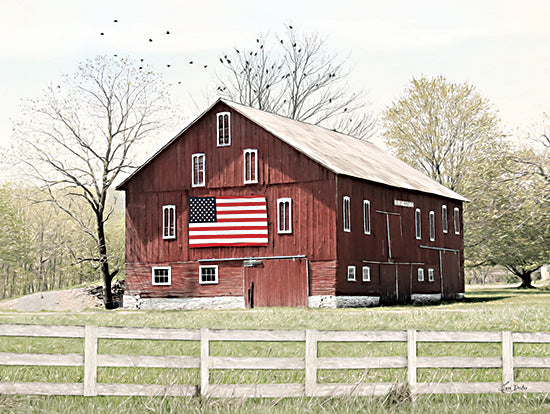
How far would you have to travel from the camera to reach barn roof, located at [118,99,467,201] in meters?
39.7

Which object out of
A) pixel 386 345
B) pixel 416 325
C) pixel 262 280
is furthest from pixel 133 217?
pixel 386 345

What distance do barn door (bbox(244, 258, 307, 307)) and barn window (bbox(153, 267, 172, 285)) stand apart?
4295 mm

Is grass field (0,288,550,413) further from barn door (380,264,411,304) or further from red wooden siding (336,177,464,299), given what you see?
barn door (380,264,411,304)

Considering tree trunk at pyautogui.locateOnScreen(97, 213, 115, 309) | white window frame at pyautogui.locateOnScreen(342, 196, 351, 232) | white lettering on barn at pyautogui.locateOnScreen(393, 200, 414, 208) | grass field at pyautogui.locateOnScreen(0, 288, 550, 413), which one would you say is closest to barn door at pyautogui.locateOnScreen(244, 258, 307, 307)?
white window frame at pyautogui.locateOnScreen(342, 196, 351, 232)

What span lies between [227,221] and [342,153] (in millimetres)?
7738

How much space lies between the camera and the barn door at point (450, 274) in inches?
1922

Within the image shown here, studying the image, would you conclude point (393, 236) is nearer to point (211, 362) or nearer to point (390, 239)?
point (390, 239)

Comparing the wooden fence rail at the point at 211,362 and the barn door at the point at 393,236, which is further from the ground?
the barn door at the point at 393,236

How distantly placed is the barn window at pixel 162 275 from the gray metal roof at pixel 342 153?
344 inches

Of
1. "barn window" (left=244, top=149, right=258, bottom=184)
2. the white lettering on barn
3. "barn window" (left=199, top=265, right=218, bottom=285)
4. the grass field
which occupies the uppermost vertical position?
"barn window" (left=244, top=149, right=258, bottom=184)

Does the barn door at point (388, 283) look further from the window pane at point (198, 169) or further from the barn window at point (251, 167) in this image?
the window pane at point (198, 169)

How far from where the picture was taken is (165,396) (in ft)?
40.9

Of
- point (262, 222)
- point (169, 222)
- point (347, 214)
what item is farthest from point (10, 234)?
point (347, 214)

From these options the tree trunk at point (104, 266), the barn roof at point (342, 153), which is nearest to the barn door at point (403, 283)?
the barn roof at point (342, 153)
